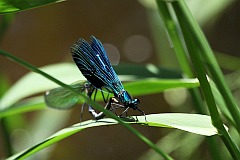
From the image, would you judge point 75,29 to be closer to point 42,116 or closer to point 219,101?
point 42,116

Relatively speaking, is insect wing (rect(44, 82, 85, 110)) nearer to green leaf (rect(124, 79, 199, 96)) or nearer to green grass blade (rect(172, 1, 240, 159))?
green leaf (rect(124, 79, 199, 96))

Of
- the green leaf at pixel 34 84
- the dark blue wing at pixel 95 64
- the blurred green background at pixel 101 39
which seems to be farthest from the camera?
the blurred green background at pixel 101 39

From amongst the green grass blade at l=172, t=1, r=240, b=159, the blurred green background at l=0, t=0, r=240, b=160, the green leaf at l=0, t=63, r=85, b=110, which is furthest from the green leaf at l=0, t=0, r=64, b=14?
the blurred green background at l=0, t=0, r=240, b=160

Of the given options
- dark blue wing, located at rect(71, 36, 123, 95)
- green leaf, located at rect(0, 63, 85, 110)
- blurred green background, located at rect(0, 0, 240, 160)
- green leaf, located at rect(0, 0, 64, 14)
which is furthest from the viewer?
blurred green background, located at rect(0, 0, 240, 160)

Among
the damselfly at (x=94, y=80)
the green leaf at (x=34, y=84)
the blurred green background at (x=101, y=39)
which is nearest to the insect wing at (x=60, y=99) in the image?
the damselfly at (x=94, y=80)

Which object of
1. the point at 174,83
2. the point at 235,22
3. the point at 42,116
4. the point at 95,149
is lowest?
the point at 95,149

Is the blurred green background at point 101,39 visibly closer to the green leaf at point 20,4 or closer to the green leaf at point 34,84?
the green leaf at point 34,84

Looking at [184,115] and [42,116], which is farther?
[42,116]

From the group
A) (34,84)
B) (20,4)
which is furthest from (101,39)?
(20,4)

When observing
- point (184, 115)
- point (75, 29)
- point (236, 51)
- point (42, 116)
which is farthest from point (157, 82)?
point (75, 29)
